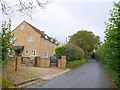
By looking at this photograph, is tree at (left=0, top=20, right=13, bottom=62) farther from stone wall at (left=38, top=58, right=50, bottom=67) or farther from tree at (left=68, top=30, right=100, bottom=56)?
tree at (left=68, top=30, right=100, bottom=56)

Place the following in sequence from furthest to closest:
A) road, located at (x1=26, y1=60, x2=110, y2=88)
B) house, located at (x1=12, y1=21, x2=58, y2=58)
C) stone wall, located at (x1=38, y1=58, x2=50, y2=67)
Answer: house, located at (x1=12, y1=21, x2=58, y2=58)
stone wall, located at (x1=38, y1=58, x2=50, y2=67)
road, located at (x1=26, y1=60, x2=110, y2=88)

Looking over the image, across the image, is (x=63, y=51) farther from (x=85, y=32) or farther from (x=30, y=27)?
(x=85, y=32)

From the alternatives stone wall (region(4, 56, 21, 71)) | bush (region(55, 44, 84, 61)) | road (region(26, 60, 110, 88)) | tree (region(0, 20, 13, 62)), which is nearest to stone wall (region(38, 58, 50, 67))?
bush (region(55, 44, 84, 61))

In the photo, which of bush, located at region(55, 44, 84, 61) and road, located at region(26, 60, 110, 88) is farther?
bush, located at region(55, 44, 84, 61)

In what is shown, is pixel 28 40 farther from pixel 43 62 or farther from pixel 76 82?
pixel 76 82

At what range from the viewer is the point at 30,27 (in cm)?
5791

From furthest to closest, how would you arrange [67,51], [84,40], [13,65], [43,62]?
[84,40] < [67,51] < [43,62] < [13,65]

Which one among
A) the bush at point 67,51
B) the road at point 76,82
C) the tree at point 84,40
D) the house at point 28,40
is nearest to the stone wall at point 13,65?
the road at point 76,82

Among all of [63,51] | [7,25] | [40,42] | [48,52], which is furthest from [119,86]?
[48,52]

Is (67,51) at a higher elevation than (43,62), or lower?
higher

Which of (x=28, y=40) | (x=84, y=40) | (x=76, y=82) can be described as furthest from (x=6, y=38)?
(x=84, y=40)

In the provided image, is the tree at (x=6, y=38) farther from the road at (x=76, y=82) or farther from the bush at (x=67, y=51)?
the bush at (x=67, y=51)

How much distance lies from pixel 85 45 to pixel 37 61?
39.8 meters

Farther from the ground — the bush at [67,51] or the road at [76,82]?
the bush at [67,51]
